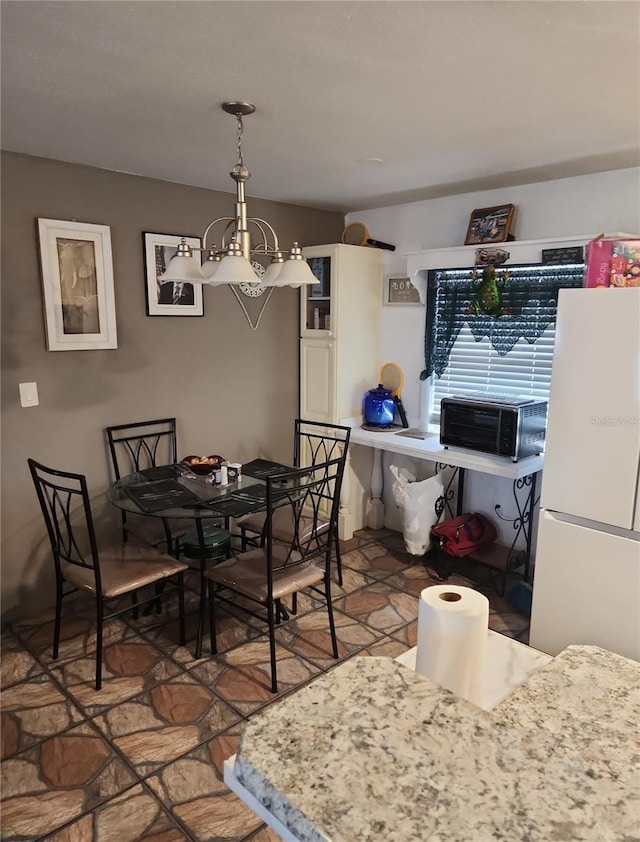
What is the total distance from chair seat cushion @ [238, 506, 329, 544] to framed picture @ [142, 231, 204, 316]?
131cm

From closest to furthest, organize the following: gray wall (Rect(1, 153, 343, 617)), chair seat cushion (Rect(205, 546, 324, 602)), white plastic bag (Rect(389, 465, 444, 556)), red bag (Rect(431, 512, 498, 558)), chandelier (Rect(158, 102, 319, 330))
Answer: chandelier (Rect(158, 102, 319, 330)), chair seat cushion (Rect(205, 546, 324, 602)), gray wall (Rect(1, 153, 343, 617)), red bag (Rect(431, 512, 498, 558)), white plastic bag (Rect(389, 465, 444, 556))

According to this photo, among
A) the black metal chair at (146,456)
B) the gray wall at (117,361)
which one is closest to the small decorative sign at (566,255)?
the gray wall at (117,361)

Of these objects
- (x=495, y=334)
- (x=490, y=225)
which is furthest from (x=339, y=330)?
(x=490, y=225)

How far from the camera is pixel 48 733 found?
7.37 feet

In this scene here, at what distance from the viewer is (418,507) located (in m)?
3.65

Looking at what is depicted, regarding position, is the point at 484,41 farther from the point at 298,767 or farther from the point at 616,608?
the point at 616,608

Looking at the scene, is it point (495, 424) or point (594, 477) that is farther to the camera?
point (495, 424)

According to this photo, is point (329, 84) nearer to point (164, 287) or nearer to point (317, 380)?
point (164, 287)

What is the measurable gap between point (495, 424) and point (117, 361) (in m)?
2.14

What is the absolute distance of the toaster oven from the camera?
310cm

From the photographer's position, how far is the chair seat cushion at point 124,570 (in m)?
2.57

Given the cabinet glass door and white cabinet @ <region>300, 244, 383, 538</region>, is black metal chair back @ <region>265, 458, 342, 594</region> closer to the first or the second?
white cabinet @ <region>300, 244, 383, 538</region>

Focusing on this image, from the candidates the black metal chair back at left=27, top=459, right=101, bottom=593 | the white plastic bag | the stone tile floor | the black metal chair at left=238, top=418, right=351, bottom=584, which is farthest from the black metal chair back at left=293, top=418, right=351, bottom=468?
the black metal chair back at left=27, top=459, right=101, bottom=593

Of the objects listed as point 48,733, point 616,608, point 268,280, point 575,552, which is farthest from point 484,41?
point 48,733
